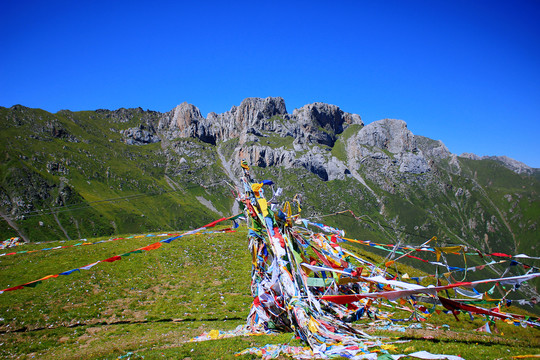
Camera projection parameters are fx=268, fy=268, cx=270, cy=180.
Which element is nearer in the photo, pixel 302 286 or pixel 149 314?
pixel 302 286

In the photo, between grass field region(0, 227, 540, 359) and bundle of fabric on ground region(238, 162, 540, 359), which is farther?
grass field region(0, 227, 540, 359)

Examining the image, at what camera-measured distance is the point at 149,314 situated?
643 inches

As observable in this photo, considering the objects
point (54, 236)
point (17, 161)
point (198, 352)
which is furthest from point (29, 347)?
point (17, 161)

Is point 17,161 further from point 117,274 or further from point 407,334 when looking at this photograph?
point 407,334

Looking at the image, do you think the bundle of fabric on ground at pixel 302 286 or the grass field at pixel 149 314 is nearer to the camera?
the bundle of fabric on ground at pixel 302 286

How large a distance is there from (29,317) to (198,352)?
11.6 m

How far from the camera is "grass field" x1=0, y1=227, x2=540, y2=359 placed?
1006 centimetres

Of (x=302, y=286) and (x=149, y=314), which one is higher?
(x=302, y=286)

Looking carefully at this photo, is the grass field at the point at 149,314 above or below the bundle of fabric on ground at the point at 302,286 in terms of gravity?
below

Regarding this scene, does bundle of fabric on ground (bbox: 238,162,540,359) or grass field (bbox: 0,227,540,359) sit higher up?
bundle of fabric on ground (bbox: 238,162,540,359)

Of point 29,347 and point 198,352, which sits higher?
point 198,352

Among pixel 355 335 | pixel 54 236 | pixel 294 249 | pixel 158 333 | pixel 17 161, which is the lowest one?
pixel 54 236

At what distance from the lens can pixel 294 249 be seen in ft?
39.3

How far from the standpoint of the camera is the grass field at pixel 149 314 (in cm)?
1006
